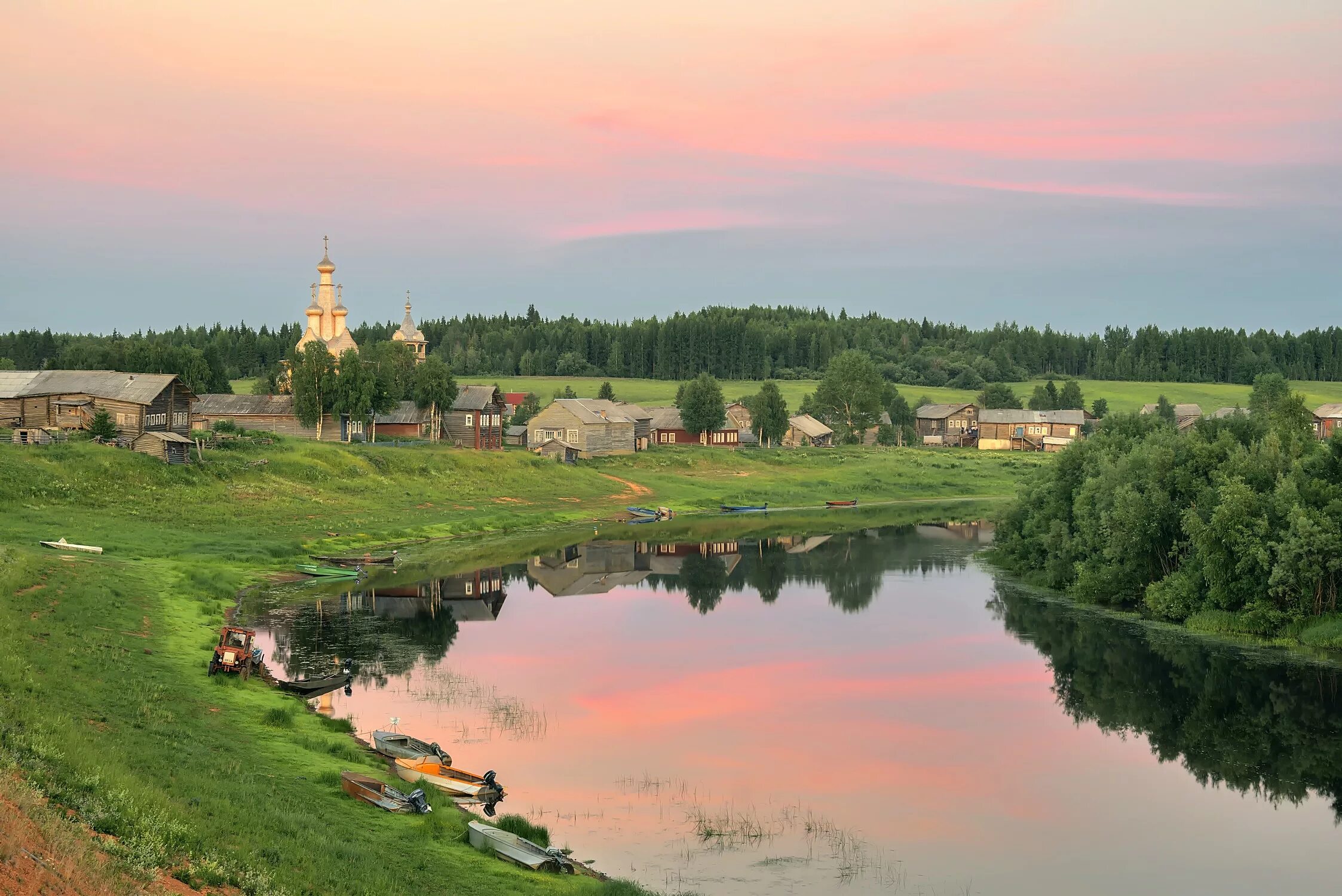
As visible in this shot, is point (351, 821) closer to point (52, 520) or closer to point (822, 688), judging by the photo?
point (822, 688)

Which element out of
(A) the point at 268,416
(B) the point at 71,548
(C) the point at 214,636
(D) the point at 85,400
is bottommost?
(C) the point at 214,636

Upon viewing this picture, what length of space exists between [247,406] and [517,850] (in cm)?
9194

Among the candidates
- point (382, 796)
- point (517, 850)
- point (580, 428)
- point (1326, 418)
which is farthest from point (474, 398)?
point (1326, 418)

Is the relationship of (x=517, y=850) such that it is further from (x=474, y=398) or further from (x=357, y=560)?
(x=474, y=398)

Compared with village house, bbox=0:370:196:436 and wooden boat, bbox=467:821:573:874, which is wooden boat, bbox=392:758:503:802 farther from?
village house, bbox=0:370:196:436

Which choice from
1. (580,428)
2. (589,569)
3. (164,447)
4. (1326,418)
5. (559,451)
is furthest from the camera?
(1326,418)

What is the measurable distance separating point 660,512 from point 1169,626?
154 feet

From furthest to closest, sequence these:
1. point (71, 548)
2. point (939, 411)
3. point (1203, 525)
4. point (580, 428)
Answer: point (939, 411) → point (580, 428) → point (71, 548) → point (1203, 525)

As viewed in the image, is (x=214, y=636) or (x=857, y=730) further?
(x=214, y=636)

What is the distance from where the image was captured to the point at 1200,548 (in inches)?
1943

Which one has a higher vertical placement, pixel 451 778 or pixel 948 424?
pixel 948 424

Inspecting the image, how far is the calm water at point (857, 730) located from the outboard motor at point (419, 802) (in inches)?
109

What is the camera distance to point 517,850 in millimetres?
23797

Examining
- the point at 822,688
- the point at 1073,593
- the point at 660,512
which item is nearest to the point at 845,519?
the point at 660,512
